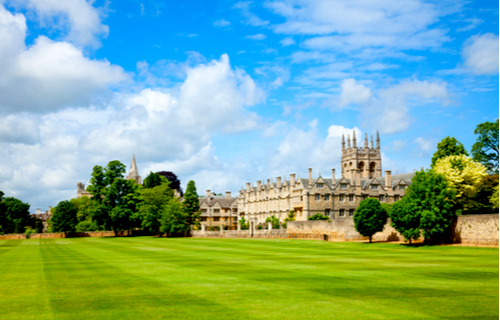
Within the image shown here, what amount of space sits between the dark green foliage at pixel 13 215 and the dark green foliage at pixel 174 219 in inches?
1857

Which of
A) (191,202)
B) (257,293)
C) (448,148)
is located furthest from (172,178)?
(257,293)

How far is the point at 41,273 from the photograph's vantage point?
67.1ft

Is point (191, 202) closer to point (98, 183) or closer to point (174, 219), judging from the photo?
point (174, 219)

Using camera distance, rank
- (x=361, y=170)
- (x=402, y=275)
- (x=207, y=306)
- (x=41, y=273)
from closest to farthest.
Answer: (x=207, y=306)
(x=402, y=275)
(x=41, y=273)
(x=361, y=170)

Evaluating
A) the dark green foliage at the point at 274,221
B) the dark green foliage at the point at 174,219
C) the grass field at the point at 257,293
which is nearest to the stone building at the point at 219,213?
the dark green foliage at the point at 274,221

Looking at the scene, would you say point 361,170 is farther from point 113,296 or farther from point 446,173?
point 113,296

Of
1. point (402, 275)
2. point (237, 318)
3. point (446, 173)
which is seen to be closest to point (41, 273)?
point (237, 318)

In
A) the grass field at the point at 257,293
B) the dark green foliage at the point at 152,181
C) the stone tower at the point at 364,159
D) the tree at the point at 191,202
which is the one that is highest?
the stone tower at the point at 364,159

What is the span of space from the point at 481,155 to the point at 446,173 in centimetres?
1686

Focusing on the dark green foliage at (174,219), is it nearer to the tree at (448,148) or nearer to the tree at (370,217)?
the tree at (370,217)

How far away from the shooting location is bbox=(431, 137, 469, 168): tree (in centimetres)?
5847

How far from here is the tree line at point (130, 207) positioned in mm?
78438

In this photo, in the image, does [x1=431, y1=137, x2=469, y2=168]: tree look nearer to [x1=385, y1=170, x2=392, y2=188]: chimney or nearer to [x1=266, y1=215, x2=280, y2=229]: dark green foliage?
[x1=385, y1=170, x2=392, y2=188]: chimney

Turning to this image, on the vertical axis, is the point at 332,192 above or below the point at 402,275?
above
